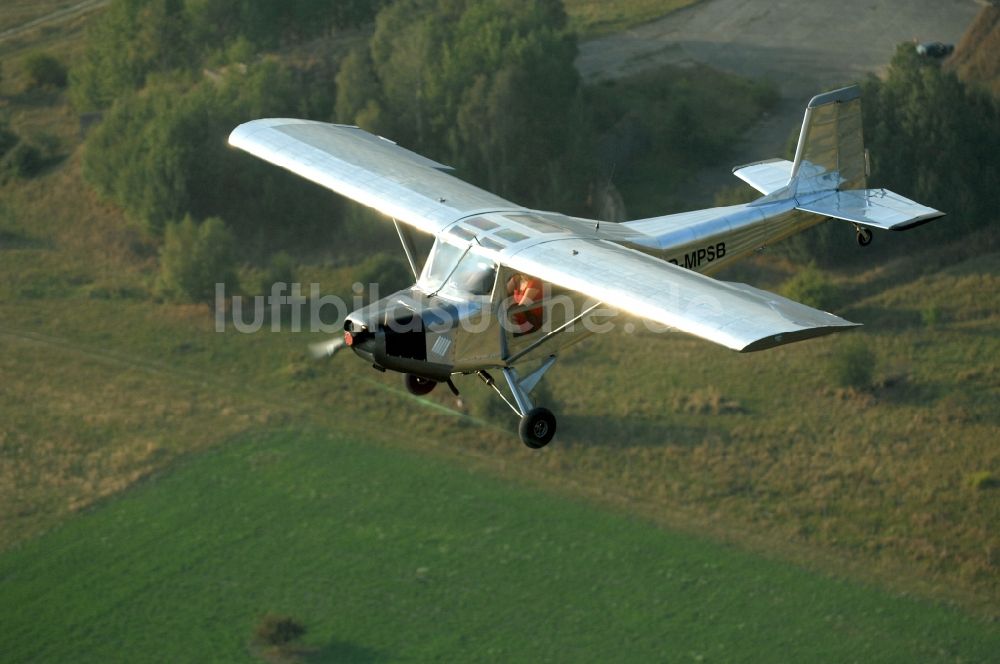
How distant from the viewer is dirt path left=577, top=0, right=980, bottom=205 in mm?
70938

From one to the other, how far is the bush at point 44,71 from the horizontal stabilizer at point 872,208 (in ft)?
192

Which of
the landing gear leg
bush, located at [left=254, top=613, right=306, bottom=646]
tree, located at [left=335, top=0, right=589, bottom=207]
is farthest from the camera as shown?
tree, located at [left=335, top=0, right=589, bottom=207]

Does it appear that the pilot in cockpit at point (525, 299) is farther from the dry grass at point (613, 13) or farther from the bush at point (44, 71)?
the bush at point (44, 71)

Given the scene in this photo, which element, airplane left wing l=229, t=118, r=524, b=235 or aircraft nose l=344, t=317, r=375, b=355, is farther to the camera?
airplane left wing l=229, t=118, r=524, b=235

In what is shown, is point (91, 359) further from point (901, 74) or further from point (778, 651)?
point (901, 74)

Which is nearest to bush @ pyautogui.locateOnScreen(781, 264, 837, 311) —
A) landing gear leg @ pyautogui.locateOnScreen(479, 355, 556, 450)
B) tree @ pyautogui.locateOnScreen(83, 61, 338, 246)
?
tree @ pyautogui.locateOnScreen(83, 61, 338, 246)

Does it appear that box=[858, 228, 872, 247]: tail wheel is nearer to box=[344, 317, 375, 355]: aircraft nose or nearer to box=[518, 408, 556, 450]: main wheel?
box=[518, 408, 556, 450]: main wheel

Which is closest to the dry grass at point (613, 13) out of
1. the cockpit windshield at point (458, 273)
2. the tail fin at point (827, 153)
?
the tail fin at point (827, 153)

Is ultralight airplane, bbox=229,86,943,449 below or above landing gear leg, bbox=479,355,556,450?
above

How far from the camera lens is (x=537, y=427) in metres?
26.2

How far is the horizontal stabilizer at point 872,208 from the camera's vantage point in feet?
97.1

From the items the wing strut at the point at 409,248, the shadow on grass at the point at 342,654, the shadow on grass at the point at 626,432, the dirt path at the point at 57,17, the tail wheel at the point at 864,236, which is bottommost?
the shadow on grass at the point at 342,654

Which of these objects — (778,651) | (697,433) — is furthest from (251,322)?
(778,651)

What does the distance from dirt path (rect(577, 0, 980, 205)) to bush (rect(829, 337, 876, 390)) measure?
17726 millimetres
